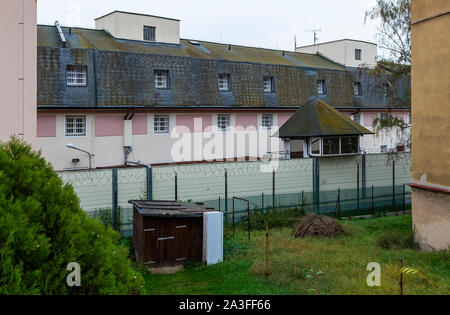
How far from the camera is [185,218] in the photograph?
35.8 ft

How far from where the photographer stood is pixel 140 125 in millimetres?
24672

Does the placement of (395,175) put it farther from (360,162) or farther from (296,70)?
(296,70)

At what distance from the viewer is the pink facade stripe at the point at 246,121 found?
28000 millimetres

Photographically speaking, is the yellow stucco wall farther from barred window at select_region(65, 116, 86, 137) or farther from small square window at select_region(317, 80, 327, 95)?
small square window at select_region(317, 80, 327, 95)

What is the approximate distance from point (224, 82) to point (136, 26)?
766 cm

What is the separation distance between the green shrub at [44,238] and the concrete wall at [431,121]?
10.1 meters

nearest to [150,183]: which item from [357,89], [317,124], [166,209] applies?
[166,209]

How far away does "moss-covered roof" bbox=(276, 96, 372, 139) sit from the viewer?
2016cm

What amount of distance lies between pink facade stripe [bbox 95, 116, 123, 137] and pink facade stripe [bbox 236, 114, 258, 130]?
24.6 feet

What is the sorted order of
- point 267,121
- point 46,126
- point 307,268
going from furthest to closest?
point 267,121 → point 46,126 → point 307,268

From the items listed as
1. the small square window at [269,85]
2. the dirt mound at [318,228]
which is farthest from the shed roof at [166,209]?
the small square window at [269,85]

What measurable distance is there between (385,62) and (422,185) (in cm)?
1092

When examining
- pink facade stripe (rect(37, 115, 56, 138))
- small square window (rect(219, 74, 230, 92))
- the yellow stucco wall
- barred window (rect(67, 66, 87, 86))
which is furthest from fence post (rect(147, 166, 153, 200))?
small square window (rect(219, 74, 230, 92))

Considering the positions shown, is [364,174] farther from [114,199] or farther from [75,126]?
[75,126]
